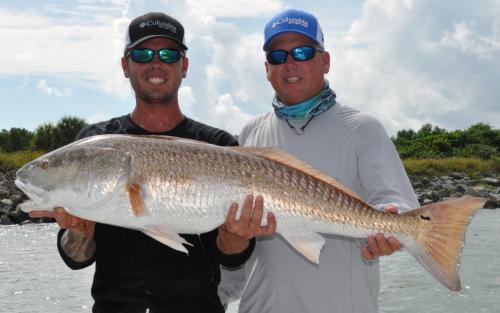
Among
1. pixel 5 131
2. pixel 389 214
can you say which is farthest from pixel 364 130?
pixel 5 131

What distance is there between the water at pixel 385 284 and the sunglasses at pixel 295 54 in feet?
23.9

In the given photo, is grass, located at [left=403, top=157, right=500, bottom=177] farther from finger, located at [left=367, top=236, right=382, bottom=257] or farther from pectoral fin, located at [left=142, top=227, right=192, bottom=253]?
pectoral fin, located at [left=142, top=227, right=192, bottom=253]

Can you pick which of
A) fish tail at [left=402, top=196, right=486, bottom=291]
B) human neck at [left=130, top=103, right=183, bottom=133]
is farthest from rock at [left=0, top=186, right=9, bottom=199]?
fish tail at [left=402, top=196, right=486, bottom=291]

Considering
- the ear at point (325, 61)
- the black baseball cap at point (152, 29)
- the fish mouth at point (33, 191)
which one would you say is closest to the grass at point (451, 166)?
the ear at point (325, 61)

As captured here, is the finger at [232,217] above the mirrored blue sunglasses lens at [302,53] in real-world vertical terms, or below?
below

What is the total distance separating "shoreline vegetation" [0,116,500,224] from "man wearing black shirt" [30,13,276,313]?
21.4 m

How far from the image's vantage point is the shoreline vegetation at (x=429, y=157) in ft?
104

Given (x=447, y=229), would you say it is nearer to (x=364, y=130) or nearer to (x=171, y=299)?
(x=364, y=130)

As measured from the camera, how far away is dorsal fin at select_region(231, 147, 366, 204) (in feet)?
11.6

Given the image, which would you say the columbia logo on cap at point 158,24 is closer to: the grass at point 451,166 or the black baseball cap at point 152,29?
the black baseball cap at point 152,29

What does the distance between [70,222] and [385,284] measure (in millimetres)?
11612

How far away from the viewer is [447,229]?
341cm

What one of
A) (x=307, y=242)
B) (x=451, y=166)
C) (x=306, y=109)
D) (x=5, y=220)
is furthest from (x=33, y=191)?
(x=451, y=166)

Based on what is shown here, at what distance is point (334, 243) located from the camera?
376 centimetres
